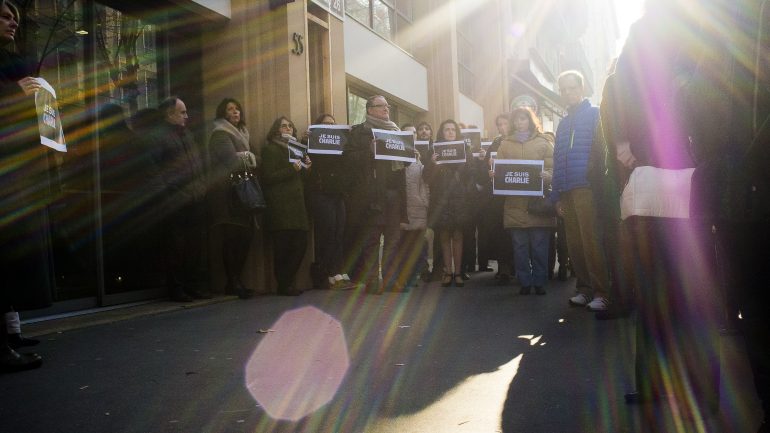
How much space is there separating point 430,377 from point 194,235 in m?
4.36

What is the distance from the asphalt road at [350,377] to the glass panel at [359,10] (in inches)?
328

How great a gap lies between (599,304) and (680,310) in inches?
134

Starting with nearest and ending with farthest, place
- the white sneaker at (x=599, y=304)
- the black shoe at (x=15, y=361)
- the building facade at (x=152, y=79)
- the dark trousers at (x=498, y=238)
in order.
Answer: the black shoe at (x=15, y=361) → the white sneaker at (x=599, y=304) → the building facade at (x=152, y=79) → the dark trousers at (x=498, y=238)

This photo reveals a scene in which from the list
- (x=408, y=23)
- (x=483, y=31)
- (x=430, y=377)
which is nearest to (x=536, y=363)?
(x=430, y=377)

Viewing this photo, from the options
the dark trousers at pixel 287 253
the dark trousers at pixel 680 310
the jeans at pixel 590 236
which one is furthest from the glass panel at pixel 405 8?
the dark trousers at pixel 680 310

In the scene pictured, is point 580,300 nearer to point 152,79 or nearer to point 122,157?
point 122,157

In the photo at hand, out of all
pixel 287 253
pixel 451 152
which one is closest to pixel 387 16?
pixel 451 152

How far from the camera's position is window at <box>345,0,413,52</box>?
1434 centimetres

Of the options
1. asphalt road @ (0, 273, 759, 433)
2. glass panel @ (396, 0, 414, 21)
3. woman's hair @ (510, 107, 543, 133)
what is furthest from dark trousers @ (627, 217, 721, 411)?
glass panel @ (396, 0, 414, 21)

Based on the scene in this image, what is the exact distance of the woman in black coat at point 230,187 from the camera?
816 cm

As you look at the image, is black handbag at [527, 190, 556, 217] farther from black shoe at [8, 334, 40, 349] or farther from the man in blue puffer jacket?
black shoe at [8, 334, 40, 349]

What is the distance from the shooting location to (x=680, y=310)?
3.28m

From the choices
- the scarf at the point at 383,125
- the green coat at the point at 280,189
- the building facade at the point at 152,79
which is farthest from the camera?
the scarf at the point at 383,125

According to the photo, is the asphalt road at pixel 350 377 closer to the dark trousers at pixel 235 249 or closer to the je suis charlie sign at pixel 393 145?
the dark trousers at pixel 235 249
